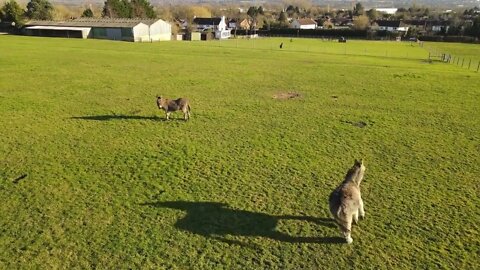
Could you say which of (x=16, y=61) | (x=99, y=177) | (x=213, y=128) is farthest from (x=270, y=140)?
(x=16, y=61)

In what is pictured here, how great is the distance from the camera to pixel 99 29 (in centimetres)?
7225

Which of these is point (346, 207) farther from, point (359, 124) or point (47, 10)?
point (47, 10)

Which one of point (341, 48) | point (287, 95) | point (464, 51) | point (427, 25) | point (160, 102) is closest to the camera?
point (160, 102)

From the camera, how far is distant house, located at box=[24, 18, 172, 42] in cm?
7081

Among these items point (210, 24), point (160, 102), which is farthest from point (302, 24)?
point (160, 102)

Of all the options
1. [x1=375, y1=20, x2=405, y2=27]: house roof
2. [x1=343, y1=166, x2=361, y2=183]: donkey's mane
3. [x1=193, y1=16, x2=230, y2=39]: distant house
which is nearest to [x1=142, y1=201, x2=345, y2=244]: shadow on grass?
[x1=343, y1=166, x2=361, y2=183]: donkey's mane

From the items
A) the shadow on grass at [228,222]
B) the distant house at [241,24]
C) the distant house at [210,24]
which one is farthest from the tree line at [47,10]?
the shadow on grass at [228,222]

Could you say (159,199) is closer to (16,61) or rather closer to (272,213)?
(272,213)

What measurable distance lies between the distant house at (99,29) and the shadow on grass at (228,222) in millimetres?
66479

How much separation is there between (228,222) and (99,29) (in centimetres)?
7223

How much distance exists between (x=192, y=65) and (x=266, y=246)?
27.6 m

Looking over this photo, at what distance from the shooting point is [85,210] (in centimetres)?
921

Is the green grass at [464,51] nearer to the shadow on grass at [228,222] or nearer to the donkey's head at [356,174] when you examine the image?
the donkey's head at [356,174]

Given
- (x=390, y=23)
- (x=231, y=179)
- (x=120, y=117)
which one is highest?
(x=390, y=23)
